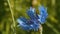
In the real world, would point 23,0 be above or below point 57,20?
above

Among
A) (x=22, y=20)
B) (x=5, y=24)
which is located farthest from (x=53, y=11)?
(x=22, y=20)

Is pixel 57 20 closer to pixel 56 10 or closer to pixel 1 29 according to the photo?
pixel 56 10

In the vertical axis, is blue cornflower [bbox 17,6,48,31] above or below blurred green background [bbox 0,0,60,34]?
above

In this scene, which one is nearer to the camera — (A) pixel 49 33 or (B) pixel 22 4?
(A) pixel 49 33

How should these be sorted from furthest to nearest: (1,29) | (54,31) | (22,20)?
1. (1,29)
2. (54,31)
3. (22,20)

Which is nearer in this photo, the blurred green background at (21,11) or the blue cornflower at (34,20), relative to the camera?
the blue cornflower at (34,20)

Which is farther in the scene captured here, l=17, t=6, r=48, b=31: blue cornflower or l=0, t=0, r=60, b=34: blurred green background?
l=0, t=0, r=60, b=34: blurred green background

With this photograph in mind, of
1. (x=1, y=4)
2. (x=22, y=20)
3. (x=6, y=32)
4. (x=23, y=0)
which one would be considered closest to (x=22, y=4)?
(x=23, y=0)

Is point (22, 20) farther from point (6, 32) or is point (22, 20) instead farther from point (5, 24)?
point (5, 24)

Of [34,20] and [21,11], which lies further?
[21,11]

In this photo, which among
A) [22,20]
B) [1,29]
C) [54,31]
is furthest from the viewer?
[1,29]

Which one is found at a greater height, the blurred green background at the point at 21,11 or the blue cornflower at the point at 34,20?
the blue cornflower at the point at 34,20
